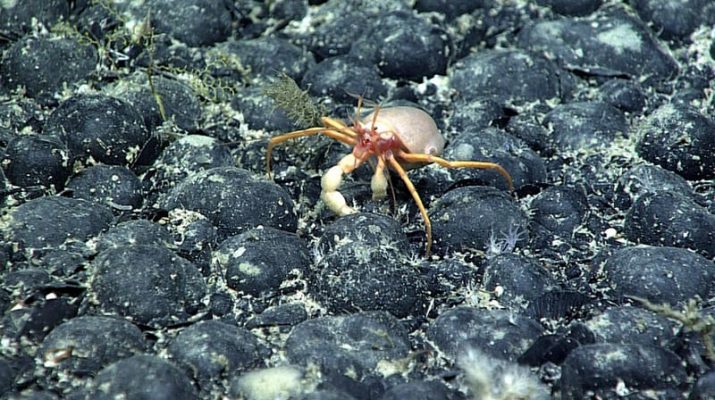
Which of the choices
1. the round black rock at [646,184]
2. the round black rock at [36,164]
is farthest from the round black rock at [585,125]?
the round black rock at [36,164]

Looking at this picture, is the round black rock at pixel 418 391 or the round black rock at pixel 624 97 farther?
the round black rock at pixel 624 97

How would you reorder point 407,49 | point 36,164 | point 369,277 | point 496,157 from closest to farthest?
point 369,277
point 36,164
point 496,157
point 407,49

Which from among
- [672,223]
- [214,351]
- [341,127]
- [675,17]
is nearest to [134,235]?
[214,351]

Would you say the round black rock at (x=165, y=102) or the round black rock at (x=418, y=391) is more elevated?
the round black rock at (x=165, y=102)

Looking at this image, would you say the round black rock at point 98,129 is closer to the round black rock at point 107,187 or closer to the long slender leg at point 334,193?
the round black rock at point 107,187

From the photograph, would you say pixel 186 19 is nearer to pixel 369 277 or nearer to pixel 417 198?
pixel 417 198

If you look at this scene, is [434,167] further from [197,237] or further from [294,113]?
[197,237]
